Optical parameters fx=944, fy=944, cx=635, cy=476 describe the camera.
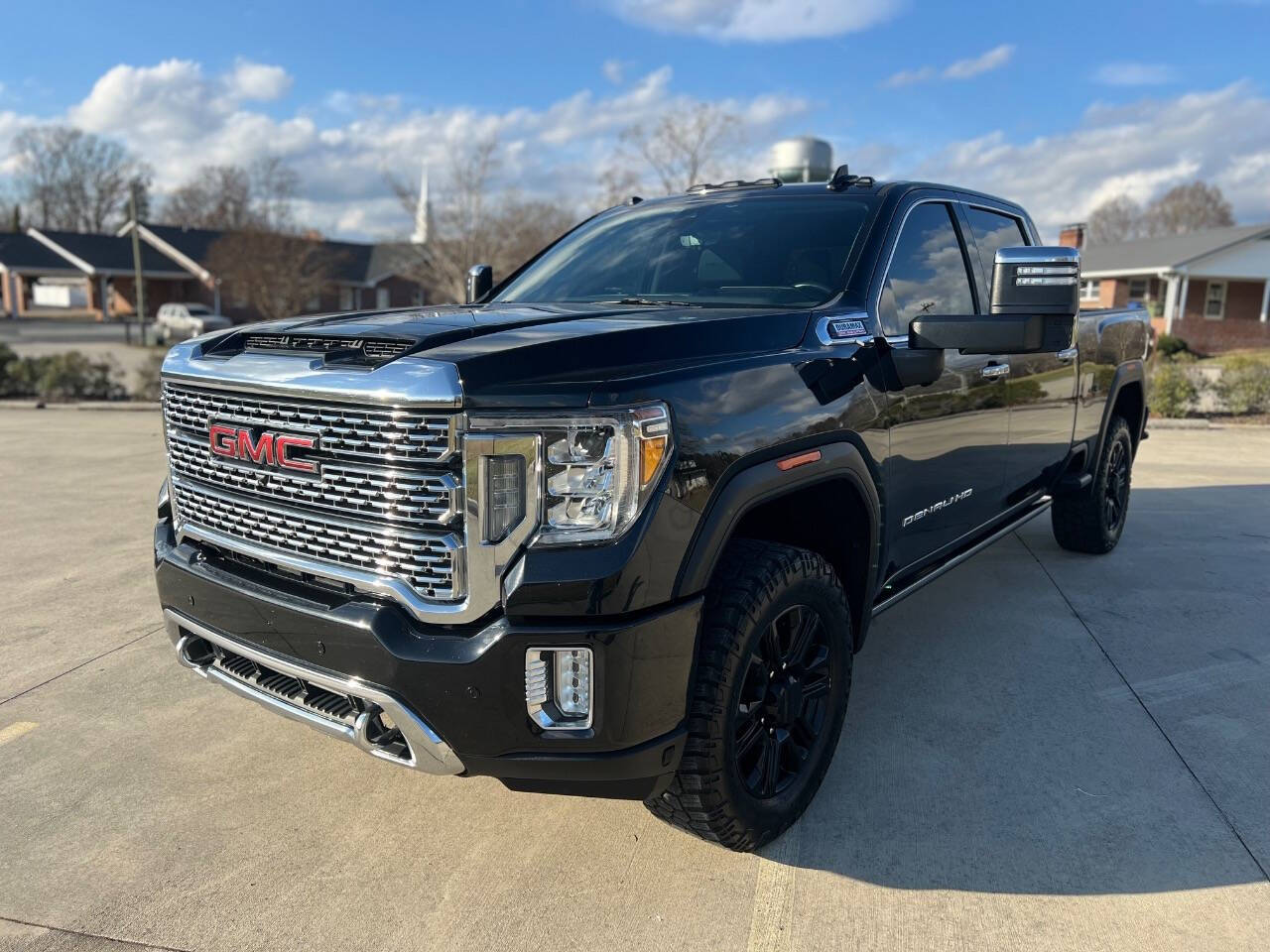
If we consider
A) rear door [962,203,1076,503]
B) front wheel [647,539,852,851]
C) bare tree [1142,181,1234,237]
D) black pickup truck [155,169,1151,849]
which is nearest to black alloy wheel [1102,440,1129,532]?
rear door [962,203,1076,503]

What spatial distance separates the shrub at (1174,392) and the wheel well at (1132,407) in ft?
25.1

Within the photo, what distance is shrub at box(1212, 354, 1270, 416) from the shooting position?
1328cm

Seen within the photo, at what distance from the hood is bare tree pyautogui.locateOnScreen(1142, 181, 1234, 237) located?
277 ft

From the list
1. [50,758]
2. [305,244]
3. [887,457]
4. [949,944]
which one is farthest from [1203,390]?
[305,244]

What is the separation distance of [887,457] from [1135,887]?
4.77 ft

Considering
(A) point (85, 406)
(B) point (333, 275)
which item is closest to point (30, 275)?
(B) point (333, 275)

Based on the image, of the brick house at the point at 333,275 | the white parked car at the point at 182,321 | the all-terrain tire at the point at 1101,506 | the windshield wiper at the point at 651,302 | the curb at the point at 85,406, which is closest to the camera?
the windshield wiper at the point at 651,302

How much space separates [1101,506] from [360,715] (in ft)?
16.3

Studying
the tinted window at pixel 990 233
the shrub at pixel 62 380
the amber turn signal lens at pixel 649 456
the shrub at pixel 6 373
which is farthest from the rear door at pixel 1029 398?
the shrub at pixel 6 373

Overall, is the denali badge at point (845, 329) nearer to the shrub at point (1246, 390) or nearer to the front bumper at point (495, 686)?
the front bumper at point (495, 686)

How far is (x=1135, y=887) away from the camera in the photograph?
2658mm

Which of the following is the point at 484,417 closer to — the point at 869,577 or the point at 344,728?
the point at 344,728

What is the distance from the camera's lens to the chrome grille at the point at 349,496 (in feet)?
7.43

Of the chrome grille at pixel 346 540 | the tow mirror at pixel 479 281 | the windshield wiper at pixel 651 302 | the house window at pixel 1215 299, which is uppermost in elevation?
the house window at pixel 1215 299
